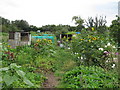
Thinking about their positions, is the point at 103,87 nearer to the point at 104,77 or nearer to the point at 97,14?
the point at 104,77

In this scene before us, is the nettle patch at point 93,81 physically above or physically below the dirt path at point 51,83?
above

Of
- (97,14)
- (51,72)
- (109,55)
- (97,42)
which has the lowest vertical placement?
(51,72)

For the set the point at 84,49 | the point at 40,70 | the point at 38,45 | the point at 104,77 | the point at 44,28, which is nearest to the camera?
the point at 104,77

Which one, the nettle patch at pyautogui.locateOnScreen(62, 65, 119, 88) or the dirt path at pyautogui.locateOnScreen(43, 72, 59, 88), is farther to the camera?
the dirt path at pyautogui.locateOnScreen(43, 72, 59, 88)

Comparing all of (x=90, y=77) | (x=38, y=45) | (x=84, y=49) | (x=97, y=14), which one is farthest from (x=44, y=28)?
(x=90, y=77)

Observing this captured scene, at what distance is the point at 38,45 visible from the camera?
26.8ft

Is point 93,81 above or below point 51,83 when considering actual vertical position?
above

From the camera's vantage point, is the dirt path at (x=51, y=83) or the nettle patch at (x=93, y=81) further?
the dirt path at (x=51, y=83)

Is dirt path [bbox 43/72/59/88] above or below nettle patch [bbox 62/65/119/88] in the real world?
below

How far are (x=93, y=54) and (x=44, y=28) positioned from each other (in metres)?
23.5

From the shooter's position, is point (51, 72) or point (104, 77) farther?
point (51, 72)

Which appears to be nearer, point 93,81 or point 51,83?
point 93,81

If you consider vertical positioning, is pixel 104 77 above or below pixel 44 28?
below

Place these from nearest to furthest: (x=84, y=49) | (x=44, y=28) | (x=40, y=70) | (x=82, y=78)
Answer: (x=82, y=78) < (x=40, y=70) < (x=84, y=49) < (x=44, y=28)
